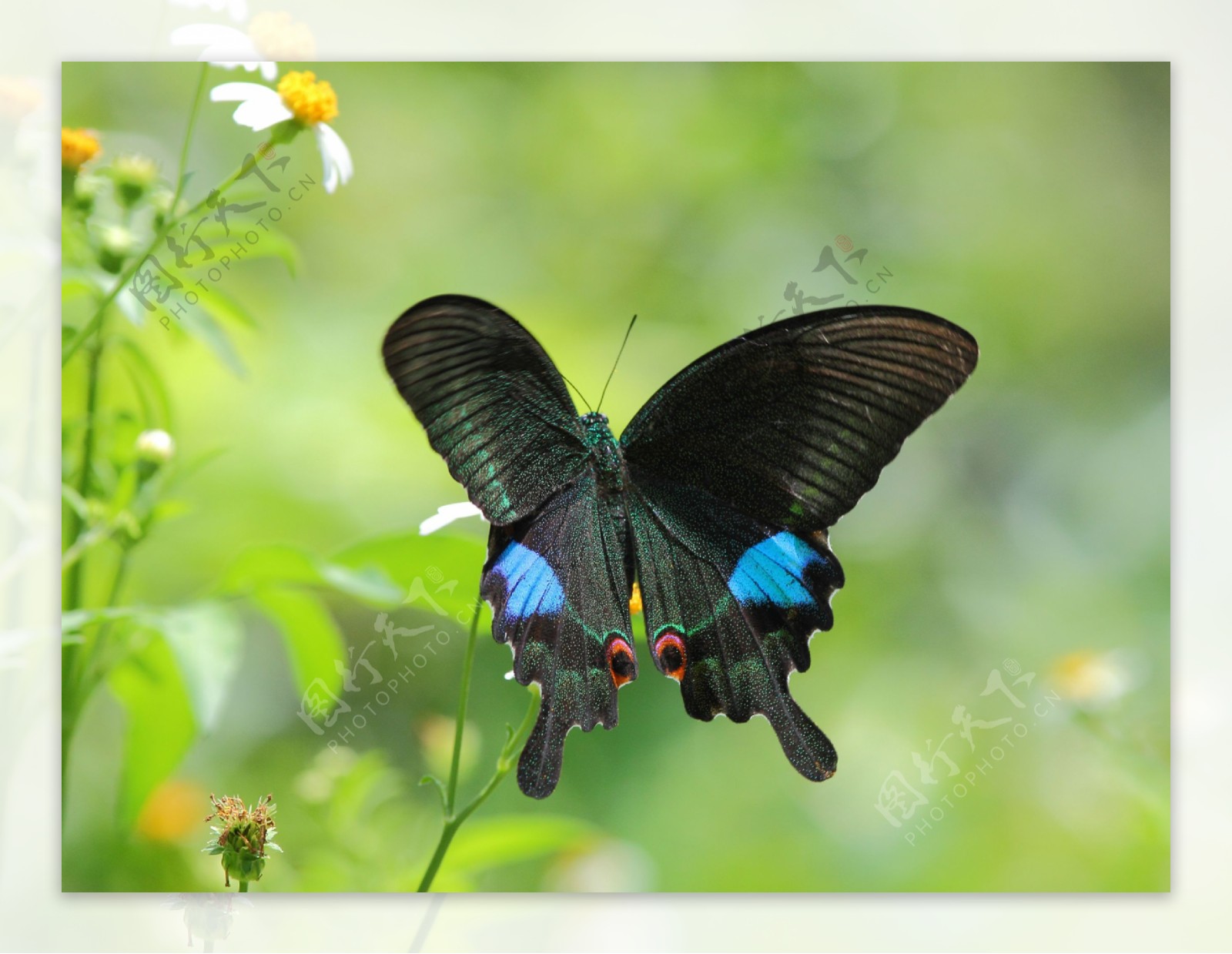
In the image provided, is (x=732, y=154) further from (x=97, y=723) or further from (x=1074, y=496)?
(x=97, y=723)

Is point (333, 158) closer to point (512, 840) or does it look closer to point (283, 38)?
point (283, 38)

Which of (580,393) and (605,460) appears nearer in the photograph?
(605,460)

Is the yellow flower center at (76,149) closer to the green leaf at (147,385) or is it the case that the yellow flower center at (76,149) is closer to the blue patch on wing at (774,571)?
the green leaf at (147,385)

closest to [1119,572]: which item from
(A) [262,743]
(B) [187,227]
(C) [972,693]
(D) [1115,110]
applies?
(C) [972,693]

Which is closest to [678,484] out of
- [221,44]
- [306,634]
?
[306,634]

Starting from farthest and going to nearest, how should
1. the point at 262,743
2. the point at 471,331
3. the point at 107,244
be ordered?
the point at 262,743, the point at 107,244, the point at 471,331

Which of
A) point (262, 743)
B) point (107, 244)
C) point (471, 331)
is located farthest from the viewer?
point (262, 743)
